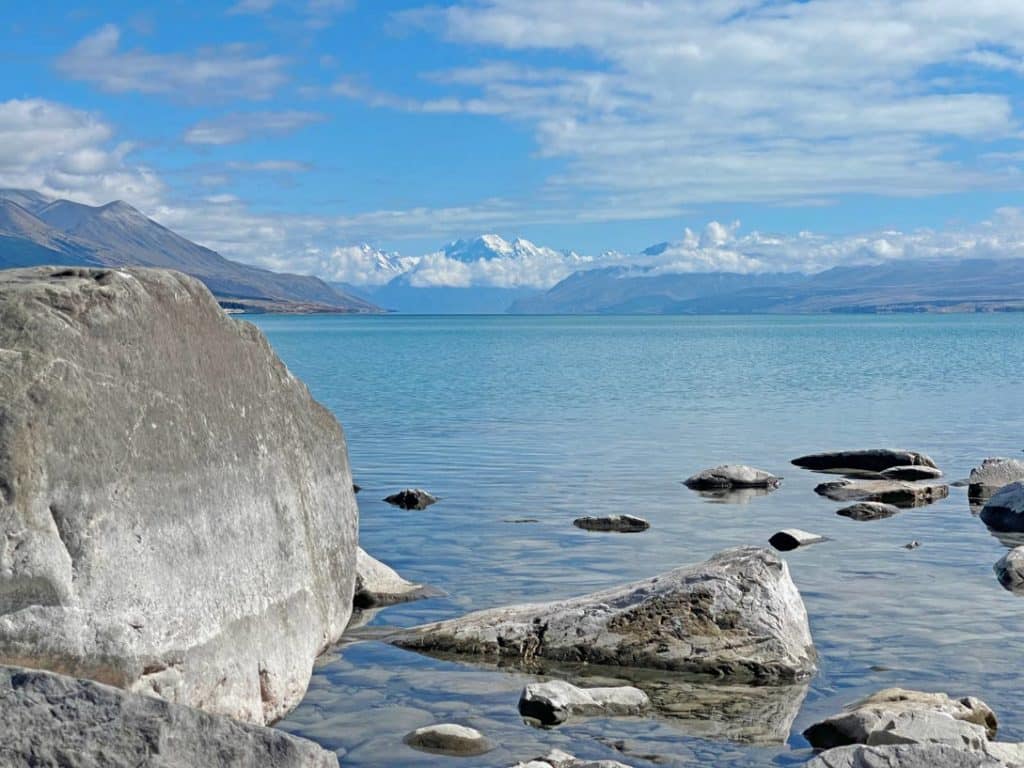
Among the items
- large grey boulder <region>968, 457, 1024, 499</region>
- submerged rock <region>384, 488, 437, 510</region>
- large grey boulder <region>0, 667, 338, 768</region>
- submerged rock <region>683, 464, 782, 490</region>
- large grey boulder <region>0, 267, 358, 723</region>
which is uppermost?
large grey boulder <region>0, 267, 358, 723</region>

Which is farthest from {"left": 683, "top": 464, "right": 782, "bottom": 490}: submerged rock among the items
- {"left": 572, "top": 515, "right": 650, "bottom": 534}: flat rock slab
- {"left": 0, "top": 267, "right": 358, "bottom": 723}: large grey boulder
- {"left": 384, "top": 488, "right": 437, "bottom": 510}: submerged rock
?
{"left": 0, "top": 267, "right": 358, "bottom": 723}: large grey boulder

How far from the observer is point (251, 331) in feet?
44.5

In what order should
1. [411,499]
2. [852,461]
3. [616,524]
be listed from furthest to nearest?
[852,461]
[411,499]
[616,524]

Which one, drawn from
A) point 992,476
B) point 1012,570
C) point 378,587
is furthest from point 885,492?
point 378,587

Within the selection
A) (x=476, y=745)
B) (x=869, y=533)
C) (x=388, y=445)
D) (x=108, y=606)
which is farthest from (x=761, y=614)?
(x=388, y=445)

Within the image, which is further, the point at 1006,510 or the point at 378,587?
the point at 1006,510

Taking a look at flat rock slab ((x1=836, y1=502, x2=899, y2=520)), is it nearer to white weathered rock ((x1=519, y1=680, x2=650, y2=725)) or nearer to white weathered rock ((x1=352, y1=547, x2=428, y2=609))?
white weathered rock ((x1=352, y1=547, x2=428, y2=609))

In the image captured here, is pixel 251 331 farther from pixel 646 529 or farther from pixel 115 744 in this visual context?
pixel 646 529

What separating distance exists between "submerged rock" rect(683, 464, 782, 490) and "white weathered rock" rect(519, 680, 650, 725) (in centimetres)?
1639

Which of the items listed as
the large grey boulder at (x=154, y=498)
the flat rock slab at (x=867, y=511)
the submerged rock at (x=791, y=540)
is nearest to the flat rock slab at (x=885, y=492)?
the flat rock slab at (x=867, y=511)

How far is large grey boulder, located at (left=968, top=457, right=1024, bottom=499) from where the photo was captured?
2812cm

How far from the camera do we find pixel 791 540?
22.3 meters

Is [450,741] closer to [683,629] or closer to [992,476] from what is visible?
[683,629]

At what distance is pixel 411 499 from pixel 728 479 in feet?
25.2
